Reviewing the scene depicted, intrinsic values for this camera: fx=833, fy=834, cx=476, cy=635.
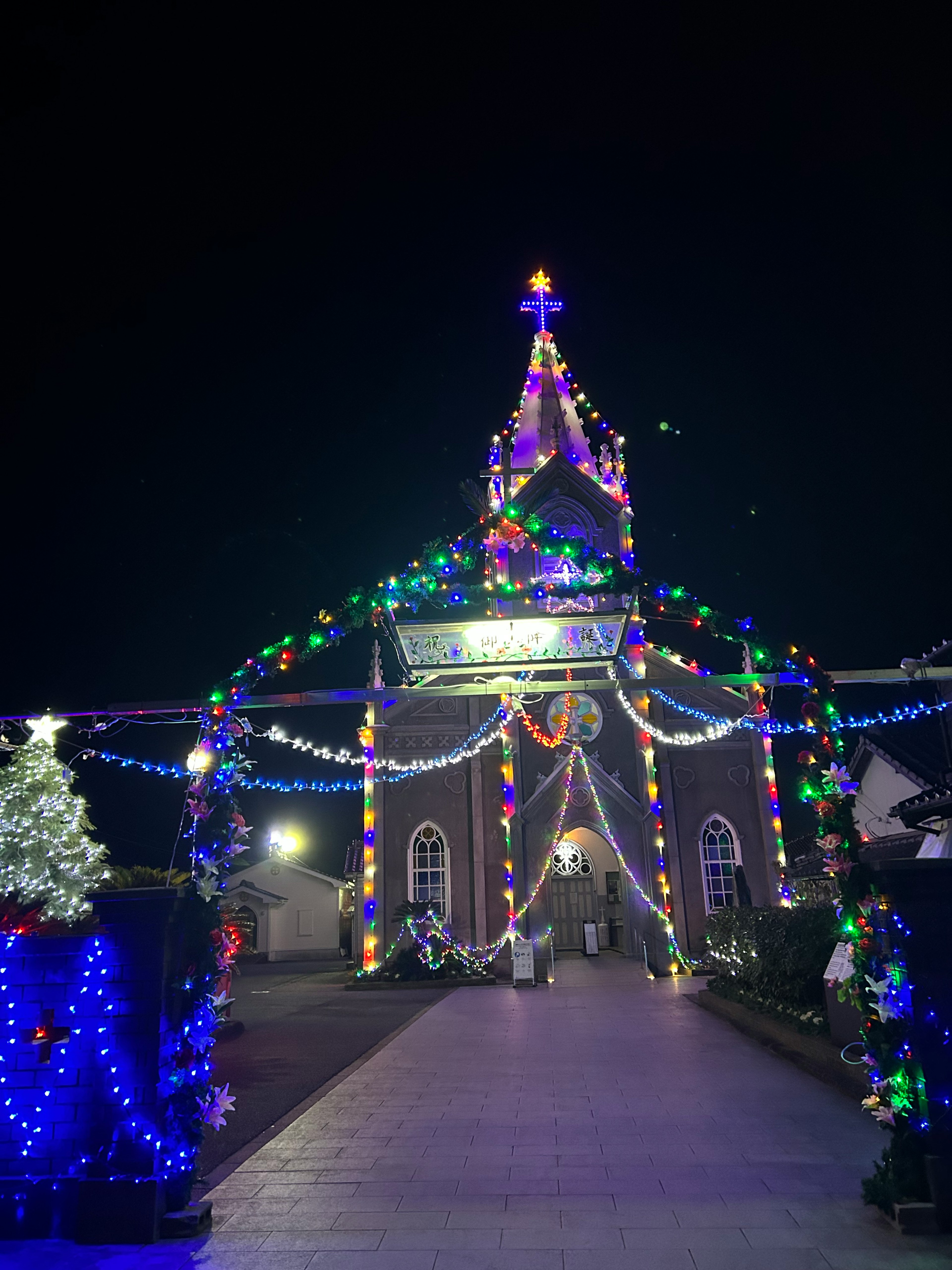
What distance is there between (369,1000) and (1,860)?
8501 mm

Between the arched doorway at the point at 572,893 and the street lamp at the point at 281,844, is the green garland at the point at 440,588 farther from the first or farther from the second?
the street lamp at the point at 281,844

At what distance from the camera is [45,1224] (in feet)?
16.2

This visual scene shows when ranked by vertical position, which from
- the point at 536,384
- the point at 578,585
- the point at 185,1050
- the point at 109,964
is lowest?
the point at 185,1050

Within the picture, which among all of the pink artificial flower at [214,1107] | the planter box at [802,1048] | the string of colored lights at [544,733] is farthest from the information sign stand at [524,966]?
the pink artificial flower at [214,1107]

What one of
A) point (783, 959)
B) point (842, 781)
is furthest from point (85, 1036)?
point (783, 959)

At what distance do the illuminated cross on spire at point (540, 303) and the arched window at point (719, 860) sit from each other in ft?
53.9

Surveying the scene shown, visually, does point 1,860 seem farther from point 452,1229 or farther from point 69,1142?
point 452,1229

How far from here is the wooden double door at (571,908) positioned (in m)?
25.2

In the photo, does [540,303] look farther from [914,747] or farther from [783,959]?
[783,959]

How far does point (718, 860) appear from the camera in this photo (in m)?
21.0

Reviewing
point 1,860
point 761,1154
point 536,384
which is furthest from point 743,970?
point 536,384

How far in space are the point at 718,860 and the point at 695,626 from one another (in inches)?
596

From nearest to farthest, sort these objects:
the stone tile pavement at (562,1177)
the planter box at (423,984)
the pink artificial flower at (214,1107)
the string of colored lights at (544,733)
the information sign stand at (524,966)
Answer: the stone tile pavement at (562,1177), the pink artificial flower at (214,1107), the information sign stand at (524,966), the planter box at (423,984), the string of colored lights at (544,733)

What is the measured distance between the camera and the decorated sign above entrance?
876 cm
